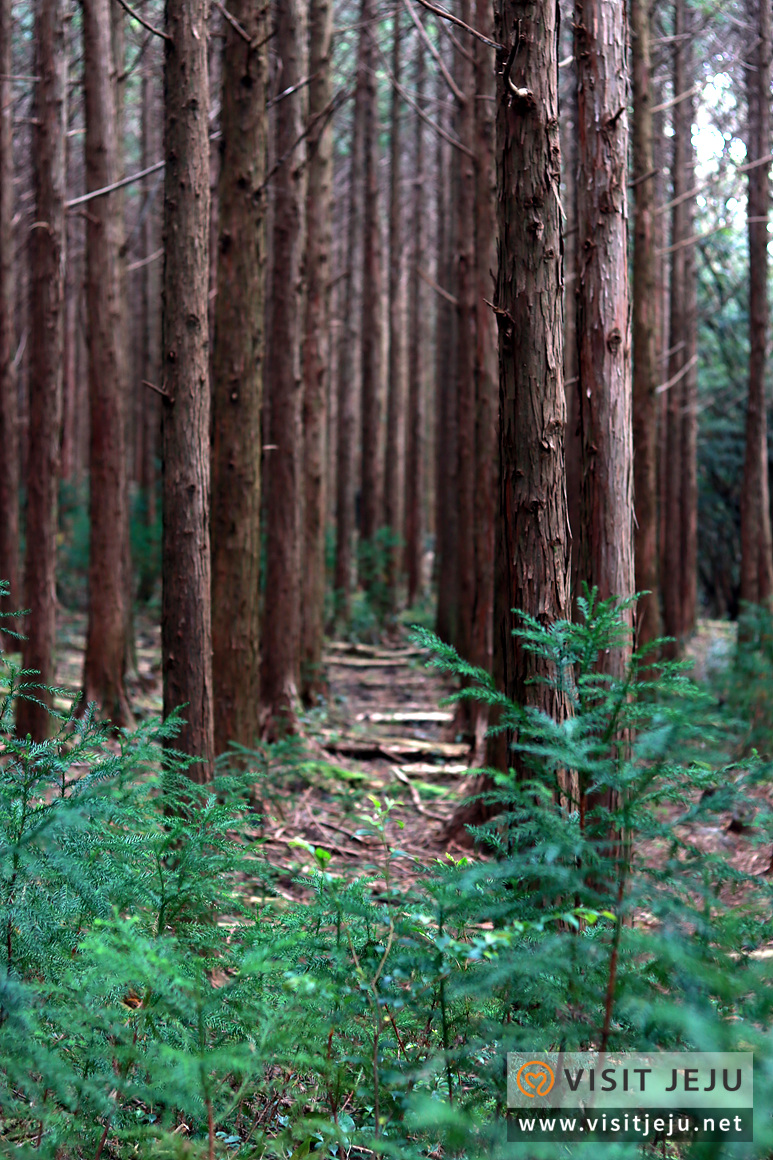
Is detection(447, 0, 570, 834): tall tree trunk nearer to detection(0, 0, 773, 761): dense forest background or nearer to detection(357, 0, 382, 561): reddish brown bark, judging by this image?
detection(0, 0, 773, 761): dense forest background

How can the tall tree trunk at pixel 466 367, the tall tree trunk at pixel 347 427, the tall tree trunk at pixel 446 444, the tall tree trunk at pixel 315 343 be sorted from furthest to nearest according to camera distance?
the tall tree trunk at pixel 347 427, the tall tree trunk at pixel 446 444, the tall tree trunk at pixel 315 343, the tall tree trunk at pixel 466 367

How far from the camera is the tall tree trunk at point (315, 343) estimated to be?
409 inches

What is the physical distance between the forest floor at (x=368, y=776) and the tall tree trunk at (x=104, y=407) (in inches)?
31.1

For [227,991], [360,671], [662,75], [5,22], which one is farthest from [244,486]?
[662,75]

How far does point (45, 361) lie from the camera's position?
744 cm

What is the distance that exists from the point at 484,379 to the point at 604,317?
12.5 ft

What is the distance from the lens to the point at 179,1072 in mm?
2059

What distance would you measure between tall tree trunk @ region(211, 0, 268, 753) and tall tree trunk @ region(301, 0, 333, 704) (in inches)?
161

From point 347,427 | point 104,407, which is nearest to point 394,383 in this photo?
point 347,427

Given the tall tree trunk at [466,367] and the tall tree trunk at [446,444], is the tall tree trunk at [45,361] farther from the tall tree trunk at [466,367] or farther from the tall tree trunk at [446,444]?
the tall tree trunk at [446,444]

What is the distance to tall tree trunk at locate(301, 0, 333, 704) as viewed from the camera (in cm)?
1040

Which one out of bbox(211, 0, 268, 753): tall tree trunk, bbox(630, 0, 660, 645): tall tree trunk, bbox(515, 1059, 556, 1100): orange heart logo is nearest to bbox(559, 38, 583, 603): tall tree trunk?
bbox(630, 0, 660, 645): tall tree trunk

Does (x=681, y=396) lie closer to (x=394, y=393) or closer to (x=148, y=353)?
(x=394, y=393)

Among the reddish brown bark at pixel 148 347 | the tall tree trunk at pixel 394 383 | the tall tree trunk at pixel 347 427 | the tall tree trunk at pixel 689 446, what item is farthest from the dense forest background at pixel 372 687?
the tall tree trunk at pixel 394 383
